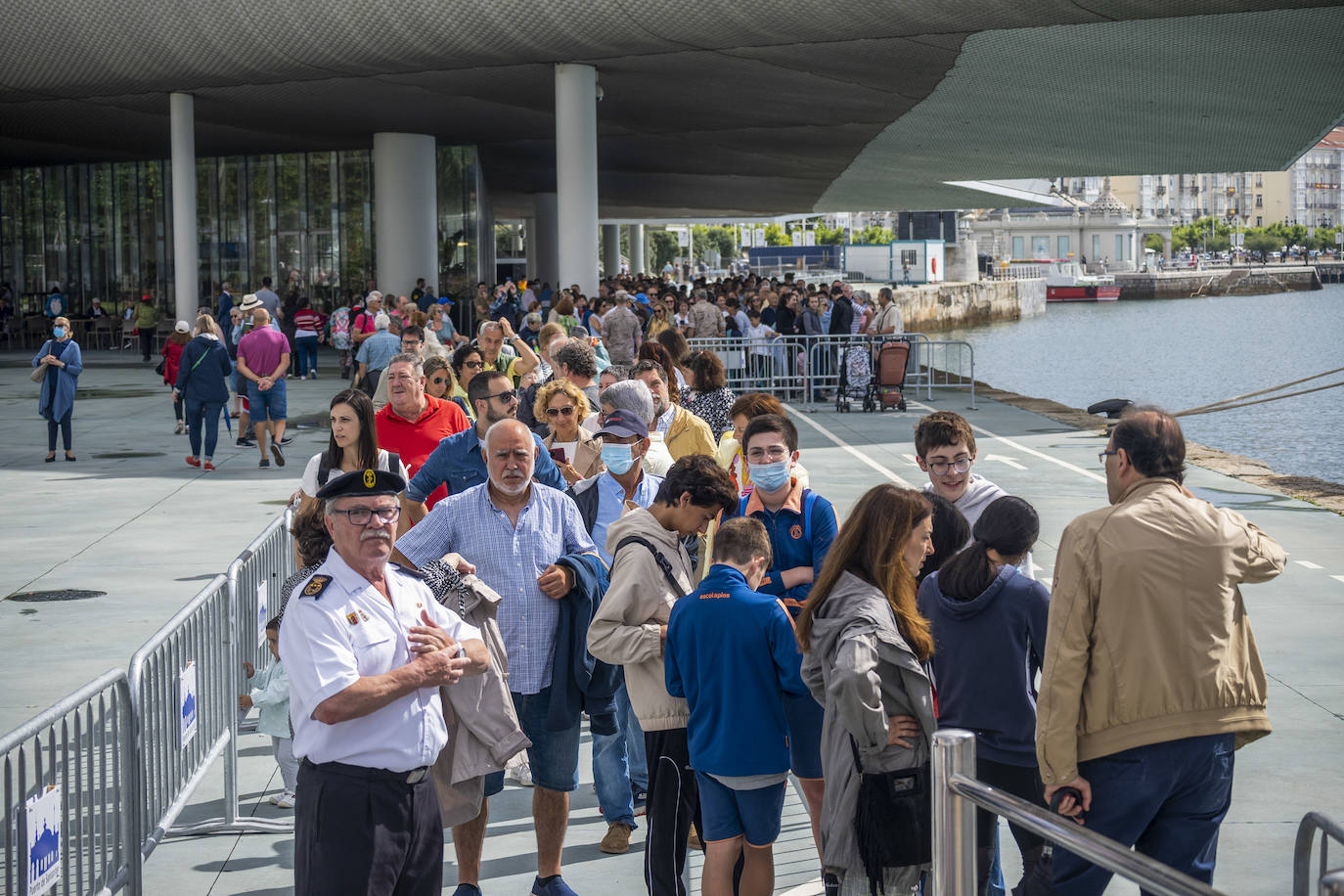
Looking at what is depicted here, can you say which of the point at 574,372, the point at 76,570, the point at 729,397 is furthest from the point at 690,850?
the point at 76,570

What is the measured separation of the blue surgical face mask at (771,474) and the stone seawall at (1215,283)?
142 meters

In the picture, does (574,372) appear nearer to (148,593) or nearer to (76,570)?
(148,593)

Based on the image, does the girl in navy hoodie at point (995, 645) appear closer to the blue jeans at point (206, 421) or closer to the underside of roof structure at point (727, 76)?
the blue jeans at point (206, 421)

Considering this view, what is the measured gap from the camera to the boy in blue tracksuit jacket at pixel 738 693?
4.85 meters

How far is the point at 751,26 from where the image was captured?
22188 millimetres

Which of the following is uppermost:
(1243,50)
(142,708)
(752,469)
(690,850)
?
(1243,50)

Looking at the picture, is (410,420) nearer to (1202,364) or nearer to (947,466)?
(947,466)

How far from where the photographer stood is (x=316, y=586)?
13.5ft

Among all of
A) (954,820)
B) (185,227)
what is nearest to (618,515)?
(954,820)

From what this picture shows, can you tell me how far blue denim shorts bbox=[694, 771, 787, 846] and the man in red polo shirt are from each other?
3746 mm

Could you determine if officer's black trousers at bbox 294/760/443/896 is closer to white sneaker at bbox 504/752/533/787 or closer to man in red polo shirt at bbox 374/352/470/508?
white sneaker at bbox 504/752/533/787

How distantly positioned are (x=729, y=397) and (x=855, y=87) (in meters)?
17.8

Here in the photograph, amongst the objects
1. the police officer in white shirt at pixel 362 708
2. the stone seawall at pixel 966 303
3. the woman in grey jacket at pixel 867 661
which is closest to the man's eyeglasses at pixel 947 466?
the woman in grey jacket at pixel 867 661

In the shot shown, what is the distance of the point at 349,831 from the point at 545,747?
5.29 ft
